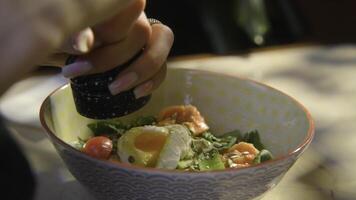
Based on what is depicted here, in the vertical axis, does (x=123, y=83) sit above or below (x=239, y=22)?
above

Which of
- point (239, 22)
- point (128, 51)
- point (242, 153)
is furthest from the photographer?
point (239, 22)

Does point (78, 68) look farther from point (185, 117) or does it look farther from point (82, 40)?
point (185, 117)

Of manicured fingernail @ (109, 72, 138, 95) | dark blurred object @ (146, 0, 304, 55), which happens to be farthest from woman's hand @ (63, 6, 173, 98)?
dark blurred object @ (146, 0, 304, 55)

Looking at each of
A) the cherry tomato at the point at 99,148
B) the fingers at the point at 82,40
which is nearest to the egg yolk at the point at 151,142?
the cherry tomato at the point at 99,148

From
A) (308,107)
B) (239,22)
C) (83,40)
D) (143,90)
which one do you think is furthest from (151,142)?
(239,22)

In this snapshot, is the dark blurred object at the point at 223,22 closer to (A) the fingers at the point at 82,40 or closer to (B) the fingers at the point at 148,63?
(B) the fingers at the point at 148,63

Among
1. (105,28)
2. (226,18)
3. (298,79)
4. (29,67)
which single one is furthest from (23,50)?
(226,18)

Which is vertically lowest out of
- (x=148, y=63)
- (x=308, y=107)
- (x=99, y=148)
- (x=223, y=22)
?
(x=223, y=22)
